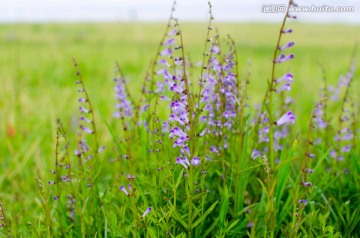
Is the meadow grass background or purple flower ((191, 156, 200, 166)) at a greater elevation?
purple flower ((191, 156, 200, 166))

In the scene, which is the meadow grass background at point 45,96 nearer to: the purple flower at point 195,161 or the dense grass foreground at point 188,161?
the dense grass foreground at point 188,161

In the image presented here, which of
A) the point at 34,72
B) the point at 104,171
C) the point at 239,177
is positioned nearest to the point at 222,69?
the point at 239,177

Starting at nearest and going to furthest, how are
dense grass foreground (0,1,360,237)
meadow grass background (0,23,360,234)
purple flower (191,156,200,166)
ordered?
purple flower (191,156,200,166) < dense grass foreground (0,1,360,237) < meadow grass background (0,23,360,234)

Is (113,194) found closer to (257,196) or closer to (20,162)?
(257,196)

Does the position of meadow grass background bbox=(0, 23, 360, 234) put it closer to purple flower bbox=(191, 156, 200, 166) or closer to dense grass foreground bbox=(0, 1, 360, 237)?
dense grass foreground bbox=(0, 1, 360, 237)

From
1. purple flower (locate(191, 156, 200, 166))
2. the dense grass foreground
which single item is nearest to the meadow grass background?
the dense grass foreground

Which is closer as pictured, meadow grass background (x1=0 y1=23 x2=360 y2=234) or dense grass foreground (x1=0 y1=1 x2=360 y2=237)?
dense grass foreground (x1=0 y1=1 x2=360 y2=237)

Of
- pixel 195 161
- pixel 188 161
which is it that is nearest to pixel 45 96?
pixel 188 161

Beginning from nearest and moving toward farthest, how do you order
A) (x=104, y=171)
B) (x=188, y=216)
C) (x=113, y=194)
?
(x=188, y=216), (x=113, y=194), (x=104, y=171)

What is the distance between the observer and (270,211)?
2035 millimetres

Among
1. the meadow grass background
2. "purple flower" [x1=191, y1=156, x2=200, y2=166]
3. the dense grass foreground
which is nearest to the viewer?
"purple flower" [x1=191, y1=156, x2=200, y2=166]

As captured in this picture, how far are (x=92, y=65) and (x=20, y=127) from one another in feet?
16.0

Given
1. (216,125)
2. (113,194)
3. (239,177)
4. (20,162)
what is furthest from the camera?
(20,162)

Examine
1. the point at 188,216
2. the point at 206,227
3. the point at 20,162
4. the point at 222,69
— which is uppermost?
the point at 222,69
